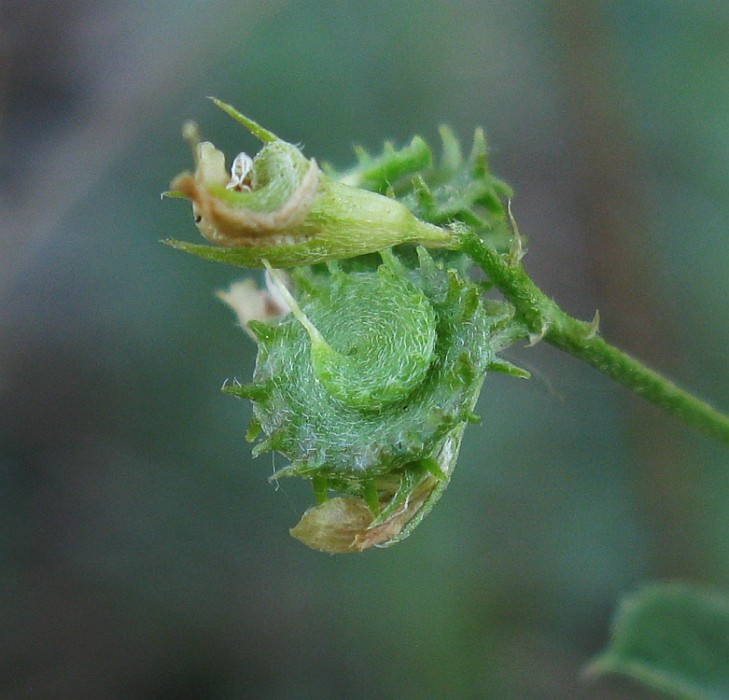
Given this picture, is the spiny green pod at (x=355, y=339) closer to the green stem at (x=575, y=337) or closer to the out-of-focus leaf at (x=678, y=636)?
the green stem at (x=575, y=337)

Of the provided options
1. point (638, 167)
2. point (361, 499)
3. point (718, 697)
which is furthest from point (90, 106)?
point (718, 697)

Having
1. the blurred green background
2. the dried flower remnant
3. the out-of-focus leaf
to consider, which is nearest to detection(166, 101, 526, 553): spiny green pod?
the dried flower remnant

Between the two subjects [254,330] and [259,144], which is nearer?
[254,330]

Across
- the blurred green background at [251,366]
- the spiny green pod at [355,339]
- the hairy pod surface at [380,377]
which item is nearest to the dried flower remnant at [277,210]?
the spiny green pod at [355,339]

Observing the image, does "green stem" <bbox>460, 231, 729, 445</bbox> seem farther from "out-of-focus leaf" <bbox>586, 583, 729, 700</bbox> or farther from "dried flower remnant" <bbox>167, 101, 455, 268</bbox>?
"out-of-focus leaf" <bbox>586, 583, 729, 700</bbox>

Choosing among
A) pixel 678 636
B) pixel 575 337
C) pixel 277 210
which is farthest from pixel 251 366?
pixel 277 210

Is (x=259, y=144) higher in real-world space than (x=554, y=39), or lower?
lower

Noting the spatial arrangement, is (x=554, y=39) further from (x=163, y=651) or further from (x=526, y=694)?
(x=163, y=651)
